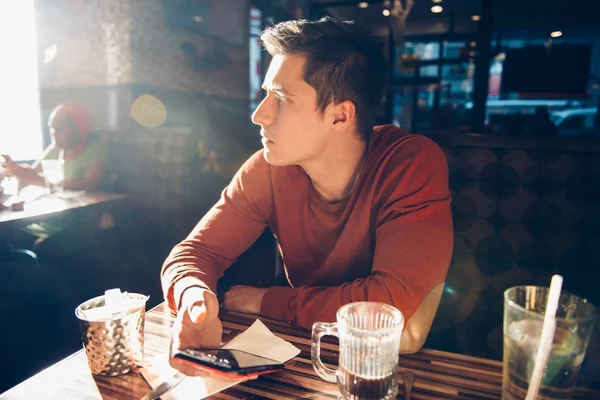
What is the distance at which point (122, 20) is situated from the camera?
3820 mm

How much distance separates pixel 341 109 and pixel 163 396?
3.19 ft

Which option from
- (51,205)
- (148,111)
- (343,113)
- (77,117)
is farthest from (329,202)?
(148,111)

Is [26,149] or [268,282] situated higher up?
[26,149]

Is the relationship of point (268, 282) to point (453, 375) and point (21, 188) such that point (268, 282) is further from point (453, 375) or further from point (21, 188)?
point (21, 188)

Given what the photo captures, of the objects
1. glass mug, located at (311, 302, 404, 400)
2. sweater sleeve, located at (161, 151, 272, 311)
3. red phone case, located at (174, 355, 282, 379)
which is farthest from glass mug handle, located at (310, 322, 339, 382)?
sweater sleeve, located at (161, 151, 272, 311)

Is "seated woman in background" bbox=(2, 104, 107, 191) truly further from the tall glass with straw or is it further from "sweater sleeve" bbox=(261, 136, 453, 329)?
the tall glass with straw

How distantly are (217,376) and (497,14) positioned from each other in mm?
9560

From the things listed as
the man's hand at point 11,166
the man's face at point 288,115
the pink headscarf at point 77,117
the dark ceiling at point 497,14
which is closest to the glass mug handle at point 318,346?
the man's face at point 288,115

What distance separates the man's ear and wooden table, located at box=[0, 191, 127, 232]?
5.30ft

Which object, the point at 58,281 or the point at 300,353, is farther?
the point at 58,281

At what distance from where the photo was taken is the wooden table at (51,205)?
6.68ft

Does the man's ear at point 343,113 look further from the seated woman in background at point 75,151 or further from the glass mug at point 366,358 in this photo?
the seated woman in background at point 75,151

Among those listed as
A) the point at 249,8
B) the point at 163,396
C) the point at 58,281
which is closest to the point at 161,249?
the point at 58,281

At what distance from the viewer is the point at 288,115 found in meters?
1.32
